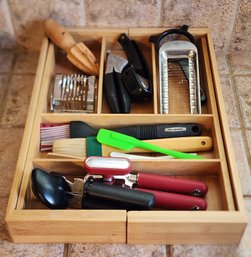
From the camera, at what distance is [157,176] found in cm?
72

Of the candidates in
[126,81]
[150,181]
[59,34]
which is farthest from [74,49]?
[150,181]

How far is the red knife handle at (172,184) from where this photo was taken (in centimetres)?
71

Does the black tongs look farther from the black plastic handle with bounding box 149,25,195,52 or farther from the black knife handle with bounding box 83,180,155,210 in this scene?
the black knife handle with bounding box 83,180,155,210

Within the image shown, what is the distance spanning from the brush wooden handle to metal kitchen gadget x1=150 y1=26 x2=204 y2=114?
0.26 ft

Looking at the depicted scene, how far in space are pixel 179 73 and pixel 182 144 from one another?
183mm

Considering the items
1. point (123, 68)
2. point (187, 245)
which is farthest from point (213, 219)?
point (123, 68)

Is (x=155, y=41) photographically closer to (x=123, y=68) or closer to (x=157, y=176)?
(x=123, y=68)

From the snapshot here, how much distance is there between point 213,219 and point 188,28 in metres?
0.46

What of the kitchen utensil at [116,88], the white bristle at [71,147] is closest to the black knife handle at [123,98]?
the kitchen utensil at [116,88]

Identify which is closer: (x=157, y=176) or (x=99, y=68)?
(x=157, y=176)

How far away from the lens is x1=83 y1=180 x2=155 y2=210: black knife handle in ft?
2.16

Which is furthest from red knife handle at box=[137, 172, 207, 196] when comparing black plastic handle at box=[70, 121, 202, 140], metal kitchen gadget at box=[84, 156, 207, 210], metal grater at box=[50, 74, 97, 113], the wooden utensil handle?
the wooden utensil handle

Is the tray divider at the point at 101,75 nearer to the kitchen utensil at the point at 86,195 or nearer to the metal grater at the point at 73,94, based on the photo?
the metal grater at the point at 73,94

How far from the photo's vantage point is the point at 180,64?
0.89 metres
